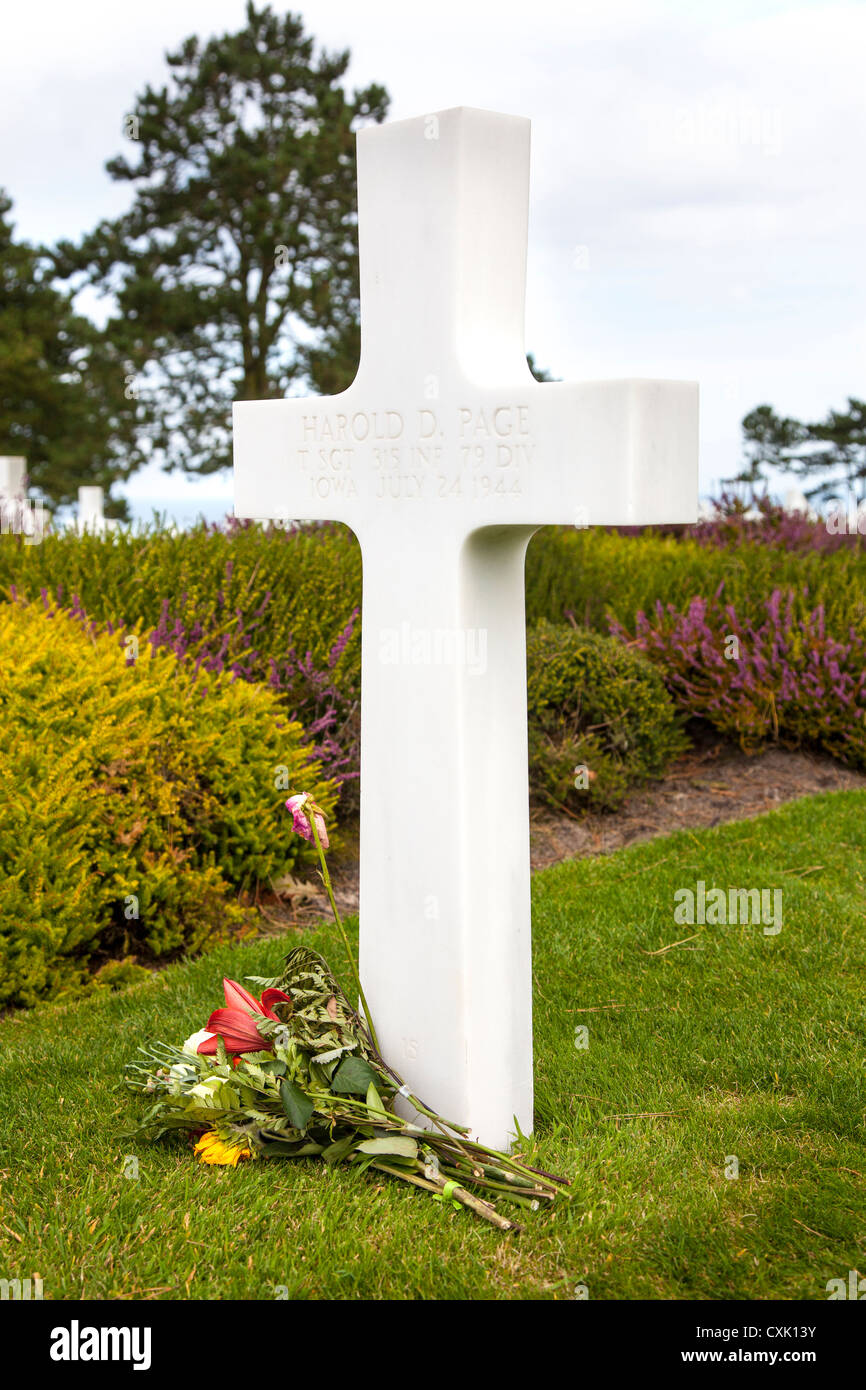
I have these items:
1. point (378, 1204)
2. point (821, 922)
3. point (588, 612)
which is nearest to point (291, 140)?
point (588, 612)

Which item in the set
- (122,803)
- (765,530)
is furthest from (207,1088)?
(765,530)

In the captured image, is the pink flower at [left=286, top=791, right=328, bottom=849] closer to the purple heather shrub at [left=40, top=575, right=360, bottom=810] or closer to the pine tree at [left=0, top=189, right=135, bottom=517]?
the purple heather shrub at [left=40, top=575, right=360, bottom=810]

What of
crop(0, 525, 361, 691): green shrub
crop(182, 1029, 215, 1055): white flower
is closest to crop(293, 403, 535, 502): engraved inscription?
crop(182, 1029, 215, 1055): white flower

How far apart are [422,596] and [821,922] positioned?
229 cm

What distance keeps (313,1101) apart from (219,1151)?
0.26m

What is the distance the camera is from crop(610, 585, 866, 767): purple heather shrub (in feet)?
23.8

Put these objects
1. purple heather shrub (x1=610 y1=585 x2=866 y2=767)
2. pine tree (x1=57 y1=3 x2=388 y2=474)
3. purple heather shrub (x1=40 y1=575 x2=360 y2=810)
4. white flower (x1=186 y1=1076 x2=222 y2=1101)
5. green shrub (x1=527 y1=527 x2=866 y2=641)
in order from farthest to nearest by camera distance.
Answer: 1. pine tree (x1=57 y1=3 x2=388 y2=474)
2. green shrub (x1=527 y1=527 x2=866 y2=641)
3. purple heather shrub (x1=610 y1=585 x2=866 y2=767)
4. purple heather shrub (x1=40 y1=575 x2=360 y2=810)
5. white flower (x1=186 y1=1076 x2=222 y2=1101)

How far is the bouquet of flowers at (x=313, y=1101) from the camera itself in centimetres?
290

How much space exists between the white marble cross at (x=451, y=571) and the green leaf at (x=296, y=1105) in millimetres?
275

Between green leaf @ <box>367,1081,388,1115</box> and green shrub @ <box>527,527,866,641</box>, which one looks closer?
green leaf @ <box>367,1081,388,1115</box>

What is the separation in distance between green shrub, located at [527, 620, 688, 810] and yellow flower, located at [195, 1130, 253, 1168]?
361 centimetres
